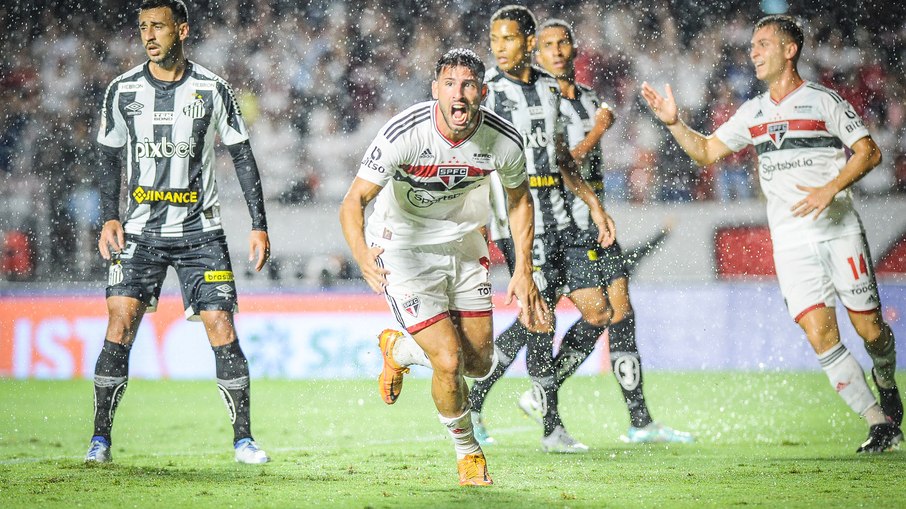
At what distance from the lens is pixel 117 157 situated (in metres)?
6.04

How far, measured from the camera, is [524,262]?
5.03 m

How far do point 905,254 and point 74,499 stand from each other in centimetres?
1020

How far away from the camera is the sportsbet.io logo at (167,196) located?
5.90 meters

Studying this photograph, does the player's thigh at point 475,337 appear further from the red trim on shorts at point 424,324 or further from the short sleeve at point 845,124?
the short sleeve at point 845,124

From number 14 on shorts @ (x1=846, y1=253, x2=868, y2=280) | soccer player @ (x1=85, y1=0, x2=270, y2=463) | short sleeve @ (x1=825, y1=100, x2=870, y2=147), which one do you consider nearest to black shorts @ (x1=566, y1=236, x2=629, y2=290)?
number 14 on shorts @ (x1=846, y1=253, x2=868, y2=280)

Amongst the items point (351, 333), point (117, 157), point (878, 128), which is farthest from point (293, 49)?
point (117, 157)

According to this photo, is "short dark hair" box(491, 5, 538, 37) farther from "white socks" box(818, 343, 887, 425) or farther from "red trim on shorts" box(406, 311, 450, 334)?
"white socks" box(818, 343, 887, 425)

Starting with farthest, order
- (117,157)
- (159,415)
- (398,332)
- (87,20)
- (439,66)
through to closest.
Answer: (87,20) < (159,415) < (117,157) < (398,332) < (439,66)

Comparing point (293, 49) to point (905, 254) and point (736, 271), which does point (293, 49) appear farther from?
point (905, 254)

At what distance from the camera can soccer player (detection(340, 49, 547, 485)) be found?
4.79 m

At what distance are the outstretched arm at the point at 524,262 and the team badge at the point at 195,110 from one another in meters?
1.86

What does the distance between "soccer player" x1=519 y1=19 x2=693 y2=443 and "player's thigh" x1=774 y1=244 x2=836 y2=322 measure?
0.97m

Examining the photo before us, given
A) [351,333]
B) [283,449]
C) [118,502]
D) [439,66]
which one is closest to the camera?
[118,502]

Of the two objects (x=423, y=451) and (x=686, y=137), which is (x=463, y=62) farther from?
(x=423, y=451)
